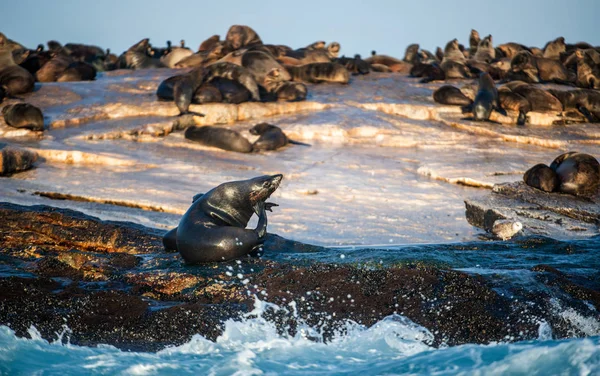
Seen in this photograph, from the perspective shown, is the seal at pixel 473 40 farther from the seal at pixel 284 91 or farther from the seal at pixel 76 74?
the seal at pixel 76 74

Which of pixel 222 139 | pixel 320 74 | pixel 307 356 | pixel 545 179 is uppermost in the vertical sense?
pixel 320 74

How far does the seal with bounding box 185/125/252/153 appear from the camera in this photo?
14172 mm

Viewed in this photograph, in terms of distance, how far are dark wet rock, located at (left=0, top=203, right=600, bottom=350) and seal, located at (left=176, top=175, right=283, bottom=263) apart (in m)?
0.13

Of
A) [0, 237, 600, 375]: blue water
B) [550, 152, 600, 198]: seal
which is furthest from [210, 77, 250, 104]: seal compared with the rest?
[0, 237, 600, 375]: blue water

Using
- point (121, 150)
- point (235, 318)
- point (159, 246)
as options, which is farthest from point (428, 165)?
point (235, 318)

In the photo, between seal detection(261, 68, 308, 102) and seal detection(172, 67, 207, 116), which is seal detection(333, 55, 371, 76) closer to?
seal detection(261, 68, 308, 102)

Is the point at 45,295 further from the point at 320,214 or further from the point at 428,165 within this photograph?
the point at 428,165

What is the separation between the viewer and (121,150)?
13289mm

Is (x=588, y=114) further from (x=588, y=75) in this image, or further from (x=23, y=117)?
(x=23, y=117)

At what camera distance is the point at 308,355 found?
4.50 metres

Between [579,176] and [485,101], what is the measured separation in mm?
8360

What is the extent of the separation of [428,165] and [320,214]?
370cm

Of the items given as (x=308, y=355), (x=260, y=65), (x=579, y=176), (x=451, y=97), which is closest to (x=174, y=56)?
(x=260, y=65)

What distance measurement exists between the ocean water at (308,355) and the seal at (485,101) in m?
12.9
